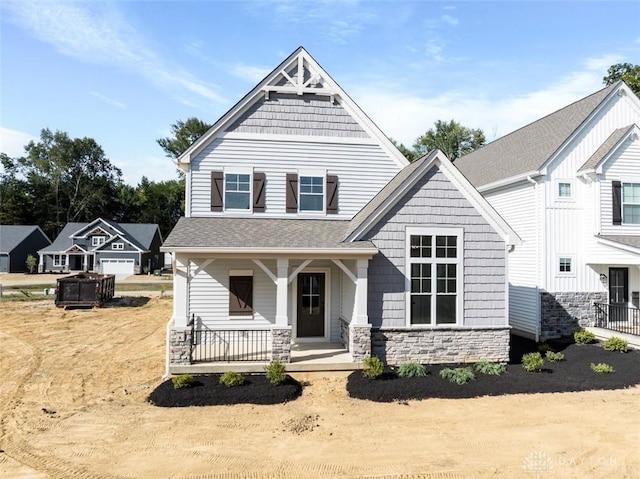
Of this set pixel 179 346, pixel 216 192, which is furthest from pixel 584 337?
pixel 216 192

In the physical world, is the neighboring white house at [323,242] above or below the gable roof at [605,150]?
below

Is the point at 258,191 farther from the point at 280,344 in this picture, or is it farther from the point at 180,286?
the point at 280,344

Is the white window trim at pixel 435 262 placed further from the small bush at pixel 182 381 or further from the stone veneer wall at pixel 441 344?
the small bush at pixel 182 381

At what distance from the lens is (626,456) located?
22.2 feet

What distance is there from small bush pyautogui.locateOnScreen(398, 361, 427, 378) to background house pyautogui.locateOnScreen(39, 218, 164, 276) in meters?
40.9

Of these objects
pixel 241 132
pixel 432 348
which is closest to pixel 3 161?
pixel 241 132

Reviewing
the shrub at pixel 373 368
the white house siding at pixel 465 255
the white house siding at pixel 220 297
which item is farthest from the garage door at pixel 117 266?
the shrub at pixel 373 368

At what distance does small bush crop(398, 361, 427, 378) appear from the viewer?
10.4 metres

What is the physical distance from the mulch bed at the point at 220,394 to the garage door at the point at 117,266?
130 feet

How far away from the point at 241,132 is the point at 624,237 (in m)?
14.2

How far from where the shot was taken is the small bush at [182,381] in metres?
9.45

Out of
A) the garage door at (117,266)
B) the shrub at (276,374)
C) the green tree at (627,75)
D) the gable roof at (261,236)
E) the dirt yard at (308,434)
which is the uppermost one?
the green tree at (627,75)

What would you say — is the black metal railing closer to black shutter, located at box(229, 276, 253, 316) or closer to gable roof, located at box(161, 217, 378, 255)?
black shutter, located at box(229, 276, 253, 316)

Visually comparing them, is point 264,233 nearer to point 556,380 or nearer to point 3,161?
point 556,380
